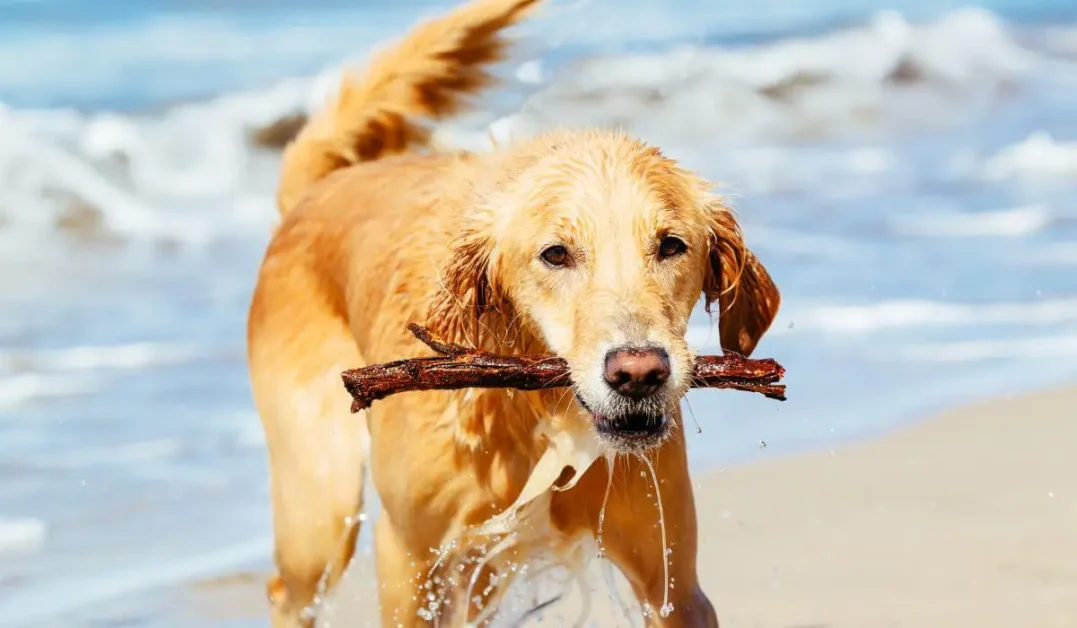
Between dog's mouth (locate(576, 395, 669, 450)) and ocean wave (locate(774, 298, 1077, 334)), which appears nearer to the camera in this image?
dog's mouth (locate(576, 395, 669, 450))

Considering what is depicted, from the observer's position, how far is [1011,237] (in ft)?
35.5

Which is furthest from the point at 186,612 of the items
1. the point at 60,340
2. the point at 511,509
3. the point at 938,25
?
the point at 938,25

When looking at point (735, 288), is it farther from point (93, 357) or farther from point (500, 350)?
point (93, 357)

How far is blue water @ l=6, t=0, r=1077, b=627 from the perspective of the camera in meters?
6.80

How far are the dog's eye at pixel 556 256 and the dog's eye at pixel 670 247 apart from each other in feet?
0.71

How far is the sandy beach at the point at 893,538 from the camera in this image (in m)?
5.30

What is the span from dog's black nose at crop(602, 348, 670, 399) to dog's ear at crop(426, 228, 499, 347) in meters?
0.56

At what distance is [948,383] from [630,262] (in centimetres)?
469

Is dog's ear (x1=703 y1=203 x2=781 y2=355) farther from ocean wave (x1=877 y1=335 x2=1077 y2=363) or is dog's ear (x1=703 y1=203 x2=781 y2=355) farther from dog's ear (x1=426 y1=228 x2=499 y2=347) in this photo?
ocean wave (x1=877 y1=335 x2=1077 y2=363)

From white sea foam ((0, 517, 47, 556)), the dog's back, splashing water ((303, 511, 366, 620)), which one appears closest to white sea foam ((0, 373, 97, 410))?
white sea foam ((0, 517, 47, 556))

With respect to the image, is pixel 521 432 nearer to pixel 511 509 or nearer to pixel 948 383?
pixel 511 509

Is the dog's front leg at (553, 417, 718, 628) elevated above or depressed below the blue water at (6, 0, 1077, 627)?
above

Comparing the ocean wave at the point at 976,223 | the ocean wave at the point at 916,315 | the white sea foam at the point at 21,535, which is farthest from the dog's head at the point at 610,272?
the ocean wave at the point at 976,223

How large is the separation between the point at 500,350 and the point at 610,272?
507 mm
